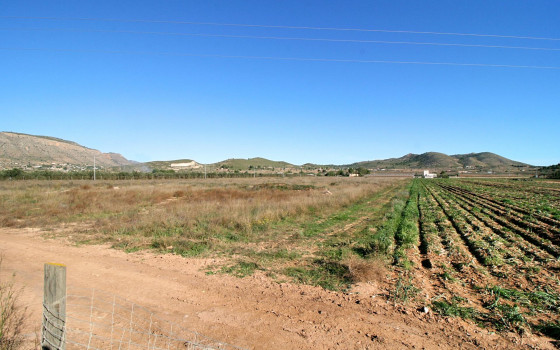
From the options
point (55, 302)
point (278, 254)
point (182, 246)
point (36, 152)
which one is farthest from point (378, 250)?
point (36, 152)

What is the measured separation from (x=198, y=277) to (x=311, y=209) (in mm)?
12623

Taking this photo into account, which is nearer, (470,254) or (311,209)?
(470,254)

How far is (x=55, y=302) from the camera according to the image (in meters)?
3.27

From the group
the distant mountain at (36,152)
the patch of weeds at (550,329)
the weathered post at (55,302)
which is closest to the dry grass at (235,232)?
the patch of weeds at (550,329)

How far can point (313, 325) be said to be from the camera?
5.16m

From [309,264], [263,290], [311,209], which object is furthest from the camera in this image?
[311,209]

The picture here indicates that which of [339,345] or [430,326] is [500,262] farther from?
[339,345]

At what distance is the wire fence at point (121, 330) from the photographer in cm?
444

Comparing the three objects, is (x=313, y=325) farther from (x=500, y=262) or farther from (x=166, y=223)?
(x=166, y=223)

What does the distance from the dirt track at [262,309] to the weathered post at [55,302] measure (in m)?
2.13

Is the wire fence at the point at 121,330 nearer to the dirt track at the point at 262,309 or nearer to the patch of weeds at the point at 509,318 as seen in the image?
the dirt track at the point at 262,309

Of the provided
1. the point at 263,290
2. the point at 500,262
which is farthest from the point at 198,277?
the point at 500,262

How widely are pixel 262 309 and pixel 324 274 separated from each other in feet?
8.02

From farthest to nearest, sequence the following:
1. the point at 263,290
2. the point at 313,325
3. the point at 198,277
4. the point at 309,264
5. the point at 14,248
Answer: the point at 14,248 < the point at 309,264 < the point at 198,277 < the point at 263,290 < the point at 313,325
